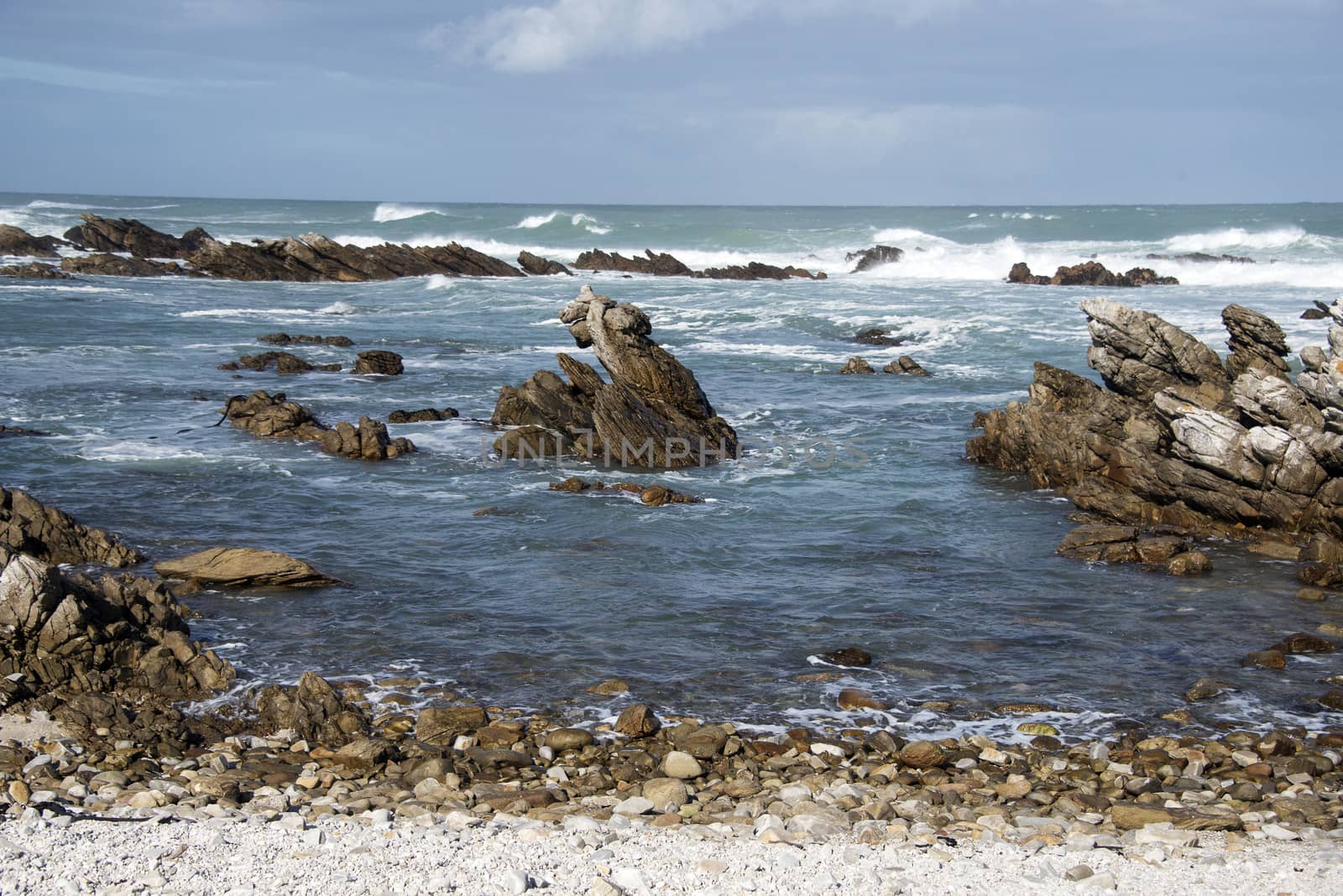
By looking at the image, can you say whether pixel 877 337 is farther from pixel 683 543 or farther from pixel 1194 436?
pixel 683 543

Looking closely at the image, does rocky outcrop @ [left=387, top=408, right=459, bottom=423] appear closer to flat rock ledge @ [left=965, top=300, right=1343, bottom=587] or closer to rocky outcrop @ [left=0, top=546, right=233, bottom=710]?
flat rock ledge @ [left=965, top=300, right=1343, bottom=587]

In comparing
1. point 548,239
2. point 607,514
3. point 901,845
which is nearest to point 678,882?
point 901,845

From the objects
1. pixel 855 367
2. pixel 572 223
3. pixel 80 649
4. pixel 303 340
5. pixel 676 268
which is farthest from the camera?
pixel 572 223

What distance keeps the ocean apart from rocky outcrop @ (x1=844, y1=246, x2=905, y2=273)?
32.1 metres

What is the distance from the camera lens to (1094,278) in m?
54.5

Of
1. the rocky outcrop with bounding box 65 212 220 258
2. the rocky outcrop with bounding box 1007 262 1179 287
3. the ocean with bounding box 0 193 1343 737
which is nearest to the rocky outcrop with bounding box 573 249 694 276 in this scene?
the rocky outcrop with bounding box 1007 262 1179 287

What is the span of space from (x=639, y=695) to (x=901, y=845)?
10.4 feet

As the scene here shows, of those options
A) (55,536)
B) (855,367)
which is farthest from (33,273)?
(55,536)

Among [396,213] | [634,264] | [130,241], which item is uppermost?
[396,213]

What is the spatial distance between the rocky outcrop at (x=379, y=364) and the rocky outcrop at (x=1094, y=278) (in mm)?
35882

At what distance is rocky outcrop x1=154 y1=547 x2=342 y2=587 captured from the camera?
12.1 m

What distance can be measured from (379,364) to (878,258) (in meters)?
46.4

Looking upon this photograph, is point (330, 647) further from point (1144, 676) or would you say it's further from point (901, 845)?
point (1144, 676)

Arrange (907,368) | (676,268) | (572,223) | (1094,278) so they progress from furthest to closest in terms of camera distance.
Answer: (572,223) < (676,268) < (1094,278) < (907,368)
